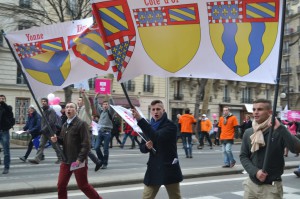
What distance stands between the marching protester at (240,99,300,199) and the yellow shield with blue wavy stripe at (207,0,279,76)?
51 centimetres

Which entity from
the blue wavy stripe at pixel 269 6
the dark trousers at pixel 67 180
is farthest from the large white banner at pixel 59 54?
the blue wavy stripe at pixel 269 6

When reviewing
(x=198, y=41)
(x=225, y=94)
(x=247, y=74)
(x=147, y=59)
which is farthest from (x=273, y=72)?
(x=225, y=94)

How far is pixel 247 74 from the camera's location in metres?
4.43

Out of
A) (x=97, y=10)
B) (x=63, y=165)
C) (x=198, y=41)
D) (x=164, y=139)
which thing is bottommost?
(x=63, y=165)

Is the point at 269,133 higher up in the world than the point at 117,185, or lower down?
higher up

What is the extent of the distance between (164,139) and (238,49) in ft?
4.40

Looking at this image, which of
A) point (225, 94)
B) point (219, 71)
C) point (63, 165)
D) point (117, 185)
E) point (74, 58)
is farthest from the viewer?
point (225, 94)

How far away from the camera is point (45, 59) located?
21.6ft

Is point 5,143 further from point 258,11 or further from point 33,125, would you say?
point 258,11

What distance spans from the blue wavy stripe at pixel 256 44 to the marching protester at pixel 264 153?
0.44 meters

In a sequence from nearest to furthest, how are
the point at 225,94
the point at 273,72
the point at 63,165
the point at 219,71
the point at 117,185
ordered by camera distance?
the point at 273,72 → the point at 219,71 → the point at 63,165 → the point at 117,185 → the point at 225,94

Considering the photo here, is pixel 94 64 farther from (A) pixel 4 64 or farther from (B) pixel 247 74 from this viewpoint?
(A) pixel 4 64

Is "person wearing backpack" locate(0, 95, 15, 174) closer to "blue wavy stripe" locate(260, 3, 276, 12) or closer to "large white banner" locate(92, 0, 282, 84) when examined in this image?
"large white banner" locate(92, 0, 282, 84)

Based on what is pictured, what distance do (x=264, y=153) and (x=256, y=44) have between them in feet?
3.63
